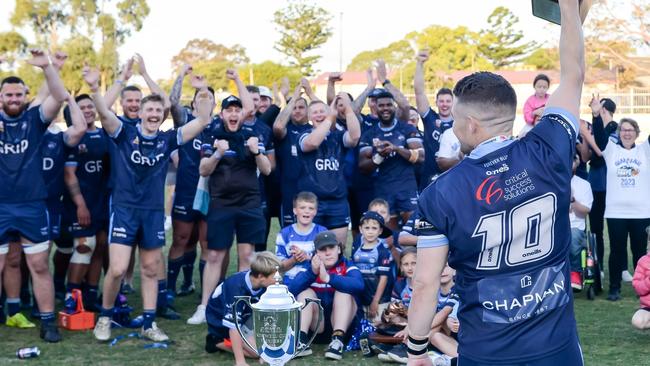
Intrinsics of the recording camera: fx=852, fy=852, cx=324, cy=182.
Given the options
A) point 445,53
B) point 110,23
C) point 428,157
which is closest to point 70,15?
point 110,23

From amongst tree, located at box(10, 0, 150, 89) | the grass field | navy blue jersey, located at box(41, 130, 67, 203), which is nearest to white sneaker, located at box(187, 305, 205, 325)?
the grass field

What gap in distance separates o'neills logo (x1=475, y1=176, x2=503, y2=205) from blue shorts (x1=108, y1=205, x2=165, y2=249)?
4800mm

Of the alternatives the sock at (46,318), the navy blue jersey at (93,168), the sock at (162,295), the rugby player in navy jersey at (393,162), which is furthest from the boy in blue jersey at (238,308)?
the rugby player in navy jersey at (393,162)

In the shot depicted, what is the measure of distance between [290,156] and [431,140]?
1.68 meters

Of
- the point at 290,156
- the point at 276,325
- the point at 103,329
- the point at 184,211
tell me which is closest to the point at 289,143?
the point at 290,156

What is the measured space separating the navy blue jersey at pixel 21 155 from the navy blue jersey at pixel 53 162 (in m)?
0.33

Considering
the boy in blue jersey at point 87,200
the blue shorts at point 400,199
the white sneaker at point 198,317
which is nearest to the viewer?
the white sneaker at point 198,317

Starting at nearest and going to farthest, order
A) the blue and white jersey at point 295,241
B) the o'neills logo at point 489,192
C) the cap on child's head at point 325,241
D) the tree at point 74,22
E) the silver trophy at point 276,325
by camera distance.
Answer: the o'neills logo at point 489,192, the silver trophy at point 276,325, the cap on child's head at point 325,241, the blue and white jersey at point 295,241, the tree at point 74,22

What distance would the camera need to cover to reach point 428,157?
31.5 feet

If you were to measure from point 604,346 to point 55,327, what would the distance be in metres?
4.64

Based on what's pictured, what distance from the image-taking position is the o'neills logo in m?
Answer: 3.07

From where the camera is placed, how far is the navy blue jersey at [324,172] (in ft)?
28.3

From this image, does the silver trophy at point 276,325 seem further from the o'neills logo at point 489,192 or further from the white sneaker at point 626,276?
the white sneaker at point 626,276

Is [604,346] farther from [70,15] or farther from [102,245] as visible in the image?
[70,15]
